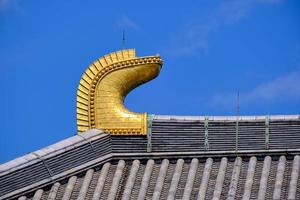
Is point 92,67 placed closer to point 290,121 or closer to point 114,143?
point 114,143

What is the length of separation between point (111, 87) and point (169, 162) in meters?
1.43

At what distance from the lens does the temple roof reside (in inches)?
911

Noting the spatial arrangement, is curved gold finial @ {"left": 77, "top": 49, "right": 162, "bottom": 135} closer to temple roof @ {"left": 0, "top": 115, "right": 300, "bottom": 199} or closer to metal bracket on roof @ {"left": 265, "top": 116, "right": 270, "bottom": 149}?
temple roof @ {"left": 0, "top": 115, "right": 300, "bottom": 199}

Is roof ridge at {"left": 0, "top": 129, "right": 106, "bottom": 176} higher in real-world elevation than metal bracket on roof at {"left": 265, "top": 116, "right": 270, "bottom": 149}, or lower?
lower

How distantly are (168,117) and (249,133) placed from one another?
47.2 inches

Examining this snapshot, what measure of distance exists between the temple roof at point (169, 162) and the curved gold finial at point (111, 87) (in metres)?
0.21

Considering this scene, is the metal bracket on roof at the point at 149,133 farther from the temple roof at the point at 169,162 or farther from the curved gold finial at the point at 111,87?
the curved gold finial at the point at 111,87

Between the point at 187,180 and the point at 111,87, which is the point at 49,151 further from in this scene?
Answer: the point at 187,180

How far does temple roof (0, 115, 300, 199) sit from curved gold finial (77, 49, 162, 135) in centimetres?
21

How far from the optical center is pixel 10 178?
23.3m

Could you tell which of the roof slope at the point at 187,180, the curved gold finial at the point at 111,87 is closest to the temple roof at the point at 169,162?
the roof slope at the point at 187,180

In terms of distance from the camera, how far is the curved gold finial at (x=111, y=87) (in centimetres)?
2411

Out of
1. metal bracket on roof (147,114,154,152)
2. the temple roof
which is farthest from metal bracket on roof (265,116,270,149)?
metal bracket on roof (147,114,154,152)

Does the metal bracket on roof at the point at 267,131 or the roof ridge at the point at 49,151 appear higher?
the metal bracket on roof at the point at 267,131
